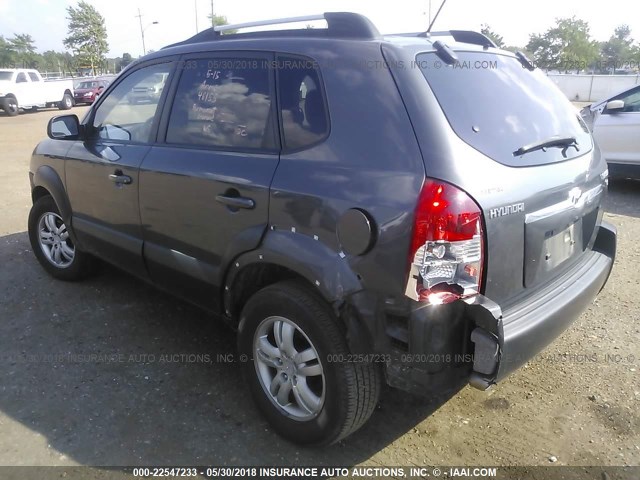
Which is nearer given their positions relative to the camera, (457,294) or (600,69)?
(457,294)

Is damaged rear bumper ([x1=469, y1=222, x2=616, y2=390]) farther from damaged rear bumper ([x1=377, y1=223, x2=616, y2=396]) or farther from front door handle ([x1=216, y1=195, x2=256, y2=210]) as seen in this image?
front door handle ([x1=216, y1=195, x2=256, y2=210])

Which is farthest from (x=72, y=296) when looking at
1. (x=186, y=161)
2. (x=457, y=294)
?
(x=457, y=294)

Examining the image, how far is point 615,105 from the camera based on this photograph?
7.27 m

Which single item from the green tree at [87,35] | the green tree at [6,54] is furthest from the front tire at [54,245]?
the green tree at [6,54]

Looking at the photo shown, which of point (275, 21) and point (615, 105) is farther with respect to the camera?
point (615, 105)

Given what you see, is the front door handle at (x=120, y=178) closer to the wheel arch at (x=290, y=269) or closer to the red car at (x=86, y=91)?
the wheel arch at (x=290, y=269)

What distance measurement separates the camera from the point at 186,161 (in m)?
2.91

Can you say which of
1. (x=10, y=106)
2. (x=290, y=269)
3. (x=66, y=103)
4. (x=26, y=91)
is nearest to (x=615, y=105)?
(x=290, y=269)

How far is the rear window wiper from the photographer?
7.62 ft

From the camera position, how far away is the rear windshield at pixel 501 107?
221cm

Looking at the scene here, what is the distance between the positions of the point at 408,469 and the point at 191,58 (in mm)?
2495

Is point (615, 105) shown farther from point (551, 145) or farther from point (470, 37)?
point (551, 145)

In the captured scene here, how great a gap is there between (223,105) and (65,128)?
1672 mm

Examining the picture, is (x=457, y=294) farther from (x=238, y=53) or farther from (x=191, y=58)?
(x=191, y=58)
